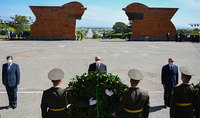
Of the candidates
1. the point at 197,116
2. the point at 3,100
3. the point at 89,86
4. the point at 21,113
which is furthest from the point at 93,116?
the point at 3,100

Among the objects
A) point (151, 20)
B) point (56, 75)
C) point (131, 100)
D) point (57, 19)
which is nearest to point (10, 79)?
point (56, 75)

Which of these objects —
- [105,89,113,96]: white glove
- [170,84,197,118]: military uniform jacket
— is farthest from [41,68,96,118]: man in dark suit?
[170,84,197,118]: military uniform jacket

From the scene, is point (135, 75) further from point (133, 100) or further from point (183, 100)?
point (183, 100)

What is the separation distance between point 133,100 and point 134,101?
4cm

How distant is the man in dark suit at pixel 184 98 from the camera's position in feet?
10.8

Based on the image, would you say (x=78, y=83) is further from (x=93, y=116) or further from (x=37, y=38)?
(x=37, y=38)

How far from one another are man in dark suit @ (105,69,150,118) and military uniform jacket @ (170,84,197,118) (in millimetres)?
634

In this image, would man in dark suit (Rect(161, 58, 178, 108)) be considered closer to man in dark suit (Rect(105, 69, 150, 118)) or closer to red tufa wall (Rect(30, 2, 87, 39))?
man in dark suit (Rect(105, 69, 150, 118))

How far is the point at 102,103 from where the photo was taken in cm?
293

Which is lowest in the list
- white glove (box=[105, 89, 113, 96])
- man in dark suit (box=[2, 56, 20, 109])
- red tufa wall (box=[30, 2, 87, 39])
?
man in dark suit (box=[2, 56, 20, 109])

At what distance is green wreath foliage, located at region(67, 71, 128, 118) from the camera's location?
2.93 m

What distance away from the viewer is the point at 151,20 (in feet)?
103

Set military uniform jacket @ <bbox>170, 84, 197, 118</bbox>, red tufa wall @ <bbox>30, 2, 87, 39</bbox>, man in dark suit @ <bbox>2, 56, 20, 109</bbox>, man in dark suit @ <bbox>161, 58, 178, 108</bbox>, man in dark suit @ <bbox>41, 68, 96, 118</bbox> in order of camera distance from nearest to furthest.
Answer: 1. man in dark suit @ <bbox>41, 68, 96, 118</bbox>
2. military uniform jacket @ <bbox>170, 84, 197, 118</bbox>
3. man in dark suit @ <bbox>2, 56, 20, 109</bbox>
4. man in dark suit @ <bbox>161, 58, 178, 108</bbox>
5. red tufa wall @ <bbox>30, 2, 87, 39</bbox>

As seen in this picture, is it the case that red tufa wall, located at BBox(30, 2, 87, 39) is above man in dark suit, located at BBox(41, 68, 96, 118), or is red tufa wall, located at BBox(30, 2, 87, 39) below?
above
